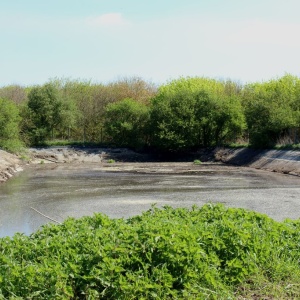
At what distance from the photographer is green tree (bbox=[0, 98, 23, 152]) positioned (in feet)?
169

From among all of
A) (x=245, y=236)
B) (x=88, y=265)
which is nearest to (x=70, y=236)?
(x=88, y=265)

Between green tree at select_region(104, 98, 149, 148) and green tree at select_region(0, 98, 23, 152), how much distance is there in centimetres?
1306

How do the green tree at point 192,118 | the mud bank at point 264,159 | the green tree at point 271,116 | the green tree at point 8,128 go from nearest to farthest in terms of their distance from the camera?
the mud bank at point 264,159 < the green tree at point 271,116 < the green tree at point 8,128 < the green tree at point 192,118

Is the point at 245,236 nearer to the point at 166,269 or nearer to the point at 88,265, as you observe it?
the point at 166,269

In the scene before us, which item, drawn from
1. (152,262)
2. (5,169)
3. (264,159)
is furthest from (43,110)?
(152,262)

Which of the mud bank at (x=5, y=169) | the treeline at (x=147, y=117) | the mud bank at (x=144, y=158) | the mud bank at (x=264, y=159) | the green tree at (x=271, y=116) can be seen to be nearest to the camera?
the mud bank at (x=5, y=169)

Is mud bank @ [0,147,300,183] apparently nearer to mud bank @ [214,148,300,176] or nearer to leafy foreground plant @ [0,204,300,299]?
mud bank @ [214,148,300,176]

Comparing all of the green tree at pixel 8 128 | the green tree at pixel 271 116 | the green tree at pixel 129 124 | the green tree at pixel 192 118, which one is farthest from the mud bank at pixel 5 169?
the green tree at pixel 271 116

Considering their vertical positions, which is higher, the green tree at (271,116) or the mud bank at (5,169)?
the green tree at (271,116)

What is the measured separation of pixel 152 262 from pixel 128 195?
17.8 meters

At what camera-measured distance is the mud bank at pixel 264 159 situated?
131 ft

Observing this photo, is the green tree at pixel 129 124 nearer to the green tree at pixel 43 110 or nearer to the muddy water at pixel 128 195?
the green tree at pixel 43 110

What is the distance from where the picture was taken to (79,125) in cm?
7112

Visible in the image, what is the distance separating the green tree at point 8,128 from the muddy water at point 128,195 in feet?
57.6
